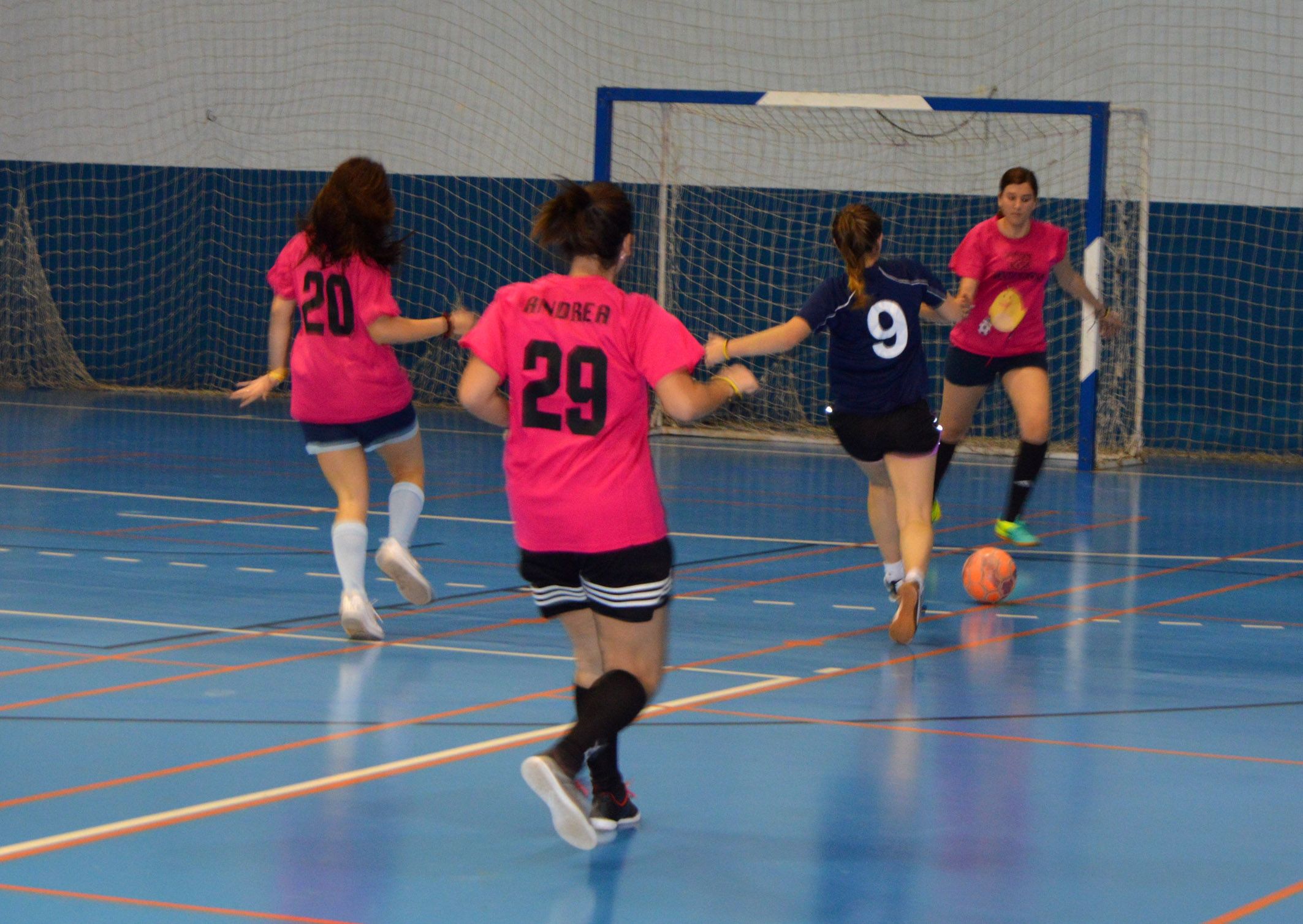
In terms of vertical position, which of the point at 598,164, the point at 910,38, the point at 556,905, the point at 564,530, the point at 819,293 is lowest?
the point at 556,905

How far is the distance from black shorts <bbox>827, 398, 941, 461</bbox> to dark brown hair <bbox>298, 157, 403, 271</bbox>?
1.81 m

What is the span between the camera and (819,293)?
641 centimetres

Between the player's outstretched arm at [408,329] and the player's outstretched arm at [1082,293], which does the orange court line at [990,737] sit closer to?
the player's outstretched arm at [408,329]

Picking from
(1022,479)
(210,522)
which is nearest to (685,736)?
(1022,479)

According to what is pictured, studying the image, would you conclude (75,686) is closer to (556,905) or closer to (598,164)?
(556,905)

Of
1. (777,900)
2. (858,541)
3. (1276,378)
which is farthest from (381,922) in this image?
(1276,378)

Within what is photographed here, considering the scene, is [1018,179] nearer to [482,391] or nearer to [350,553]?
[350,553]

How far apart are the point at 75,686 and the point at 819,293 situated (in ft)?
9.43

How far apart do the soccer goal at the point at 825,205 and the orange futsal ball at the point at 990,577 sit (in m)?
6.32

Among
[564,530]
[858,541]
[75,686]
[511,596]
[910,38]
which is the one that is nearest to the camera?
[564,530]

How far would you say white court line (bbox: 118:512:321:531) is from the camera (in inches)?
365

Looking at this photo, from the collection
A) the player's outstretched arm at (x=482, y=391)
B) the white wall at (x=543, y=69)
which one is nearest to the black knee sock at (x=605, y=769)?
the player's outstretched arm at (x=482, y=391)

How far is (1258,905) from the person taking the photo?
11.5 feet

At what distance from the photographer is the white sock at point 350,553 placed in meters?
6.39
